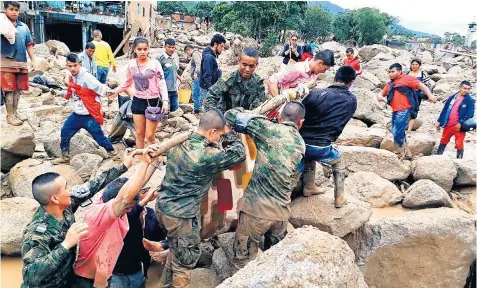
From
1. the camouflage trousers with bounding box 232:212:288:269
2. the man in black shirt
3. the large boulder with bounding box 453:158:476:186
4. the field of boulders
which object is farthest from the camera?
the large boulder with bounding box 453:158:476:186

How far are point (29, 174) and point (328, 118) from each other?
4028 millimetres

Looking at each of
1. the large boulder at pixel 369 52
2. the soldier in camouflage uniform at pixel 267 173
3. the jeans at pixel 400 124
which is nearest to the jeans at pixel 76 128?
the soldier in camouflage uniform at pixel 267 173

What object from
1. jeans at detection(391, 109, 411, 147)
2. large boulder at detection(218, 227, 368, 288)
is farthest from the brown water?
jeans at detection(391, 109, 411, 147)

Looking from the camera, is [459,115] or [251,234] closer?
[251,234]

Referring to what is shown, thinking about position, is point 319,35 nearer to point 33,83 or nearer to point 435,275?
point 33,83

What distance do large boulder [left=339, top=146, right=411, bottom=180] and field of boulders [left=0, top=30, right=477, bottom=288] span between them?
0.05 ft

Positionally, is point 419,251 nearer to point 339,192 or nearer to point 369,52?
point 339,192

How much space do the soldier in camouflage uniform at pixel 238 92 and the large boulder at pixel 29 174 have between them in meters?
2.33

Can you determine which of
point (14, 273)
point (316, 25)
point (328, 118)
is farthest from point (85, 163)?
point (316, 25)

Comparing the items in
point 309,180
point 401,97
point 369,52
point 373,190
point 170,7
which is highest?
point 170,7

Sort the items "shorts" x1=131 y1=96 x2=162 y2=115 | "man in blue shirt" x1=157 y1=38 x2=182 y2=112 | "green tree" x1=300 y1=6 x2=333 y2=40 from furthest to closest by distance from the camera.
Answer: "green tree" x1=300 y1=6 x2=333 y2=40
"man in blue shirt" x1=157 y1=38 x2=182 y2=112
"shorts" x1=131 y1=96 x2=162 y2=115

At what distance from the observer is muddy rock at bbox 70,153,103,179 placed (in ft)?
18.9

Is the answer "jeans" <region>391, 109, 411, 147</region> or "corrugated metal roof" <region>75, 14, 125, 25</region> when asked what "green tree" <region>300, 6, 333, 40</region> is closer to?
"corrugated metal roof" <region>75, 14, 125, 25</region>

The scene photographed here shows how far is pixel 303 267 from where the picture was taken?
2.36m
